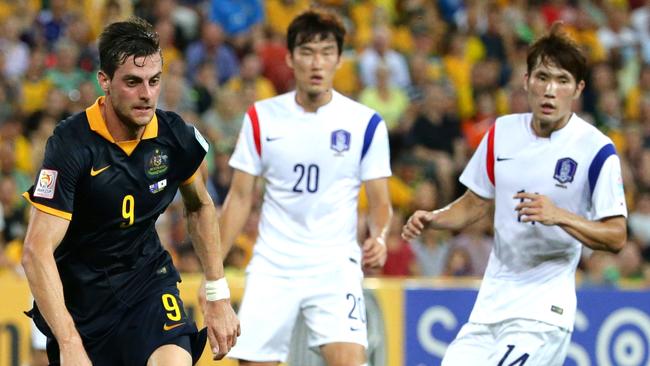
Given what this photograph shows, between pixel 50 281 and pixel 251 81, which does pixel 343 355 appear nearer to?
pixel 50 281

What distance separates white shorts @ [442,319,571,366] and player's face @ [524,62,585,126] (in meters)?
1.19

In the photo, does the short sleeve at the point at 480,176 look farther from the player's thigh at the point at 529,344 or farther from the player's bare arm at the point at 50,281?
the player's bare arm at the point at 50,281

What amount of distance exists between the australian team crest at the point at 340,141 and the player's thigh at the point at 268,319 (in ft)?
3.01

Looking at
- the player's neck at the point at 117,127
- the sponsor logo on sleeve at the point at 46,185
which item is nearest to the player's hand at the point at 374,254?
the player's neck at the point at 117,127

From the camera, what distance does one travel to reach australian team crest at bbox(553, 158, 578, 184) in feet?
24.7

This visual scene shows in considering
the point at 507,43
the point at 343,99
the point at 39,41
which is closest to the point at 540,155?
the point at 343,99

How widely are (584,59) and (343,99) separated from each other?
1.81 meters

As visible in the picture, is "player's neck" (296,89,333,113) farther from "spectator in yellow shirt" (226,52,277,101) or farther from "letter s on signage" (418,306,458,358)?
"spectator in yellow shirt" (226,52,277,101)

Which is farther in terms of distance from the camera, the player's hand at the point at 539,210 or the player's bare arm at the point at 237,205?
the player's bare arm at the point at 237,205

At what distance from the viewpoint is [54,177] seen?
614 centimetres

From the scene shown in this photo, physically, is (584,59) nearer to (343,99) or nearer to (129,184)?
(343,99)

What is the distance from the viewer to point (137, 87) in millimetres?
6332

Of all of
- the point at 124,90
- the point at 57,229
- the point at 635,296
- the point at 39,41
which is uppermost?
the point at 39,41

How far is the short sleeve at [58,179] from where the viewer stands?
6.11 meters
